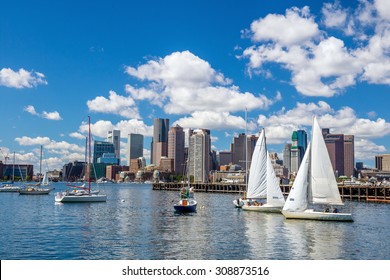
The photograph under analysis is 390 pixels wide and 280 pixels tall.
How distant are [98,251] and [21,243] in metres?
8.14

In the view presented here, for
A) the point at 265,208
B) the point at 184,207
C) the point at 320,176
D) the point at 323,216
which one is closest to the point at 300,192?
the point at 320,176

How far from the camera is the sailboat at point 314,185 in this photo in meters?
52.4

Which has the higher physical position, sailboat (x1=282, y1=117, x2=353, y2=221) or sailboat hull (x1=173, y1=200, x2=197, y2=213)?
sailboat (x1=282, y1=117, x2=353, y2=221)

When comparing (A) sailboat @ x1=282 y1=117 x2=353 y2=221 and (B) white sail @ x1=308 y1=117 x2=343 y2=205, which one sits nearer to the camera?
(A) sailboat @ x1=282 y1=117 x2=353 y2=221

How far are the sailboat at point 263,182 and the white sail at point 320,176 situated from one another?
12.2 m

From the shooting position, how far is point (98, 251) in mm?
33031

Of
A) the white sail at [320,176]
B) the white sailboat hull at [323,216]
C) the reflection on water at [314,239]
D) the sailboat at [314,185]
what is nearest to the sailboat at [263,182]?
A: the sailboat at [314,185]

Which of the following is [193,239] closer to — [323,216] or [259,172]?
[323,216]

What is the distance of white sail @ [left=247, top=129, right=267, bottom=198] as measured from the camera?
221 feet

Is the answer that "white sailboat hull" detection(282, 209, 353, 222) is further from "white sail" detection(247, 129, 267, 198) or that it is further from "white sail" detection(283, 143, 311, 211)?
"white sail" detection(247, 129, 267, 198)

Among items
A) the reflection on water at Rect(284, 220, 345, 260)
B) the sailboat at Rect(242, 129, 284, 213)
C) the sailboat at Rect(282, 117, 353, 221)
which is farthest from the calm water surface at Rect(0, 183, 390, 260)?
the sailboat at Rect(242, 129, 284, 213)

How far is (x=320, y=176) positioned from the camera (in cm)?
5300

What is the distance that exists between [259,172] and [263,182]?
1636mm

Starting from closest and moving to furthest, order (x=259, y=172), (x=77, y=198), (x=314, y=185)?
(x=314, y=185)
(x=259, y=172)
(x=77, y=198)
